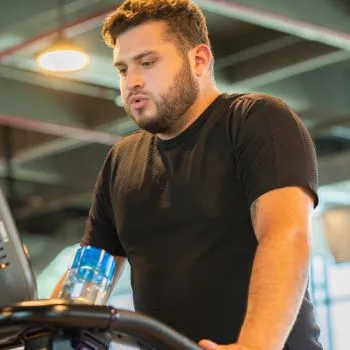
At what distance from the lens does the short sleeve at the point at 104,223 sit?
6.85 ft

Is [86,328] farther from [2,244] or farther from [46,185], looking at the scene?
[46,185]

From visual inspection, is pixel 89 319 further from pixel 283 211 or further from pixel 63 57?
pixel 63 57

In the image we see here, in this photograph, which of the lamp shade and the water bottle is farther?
the lamp shade

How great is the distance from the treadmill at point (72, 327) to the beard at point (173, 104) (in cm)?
61

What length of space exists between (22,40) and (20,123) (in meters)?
1.56

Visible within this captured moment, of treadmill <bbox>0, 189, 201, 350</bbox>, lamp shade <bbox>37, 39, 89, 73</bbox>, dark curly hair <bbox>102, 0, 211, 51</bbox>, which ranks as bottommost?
treadmill <bbox>0, 189, 201, 350</bbox>

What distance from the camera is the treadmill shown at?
111 cm

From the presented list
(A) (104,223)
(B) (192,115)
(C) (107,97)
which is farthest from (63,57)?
(B) (192,115)

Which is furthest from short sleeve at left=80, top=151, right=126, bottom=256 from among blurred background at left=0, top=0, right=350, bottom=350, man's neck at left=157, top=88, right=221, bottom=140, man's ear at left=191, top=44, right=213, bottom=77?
blurred background at left=0, top=0, right=350, bottom=350

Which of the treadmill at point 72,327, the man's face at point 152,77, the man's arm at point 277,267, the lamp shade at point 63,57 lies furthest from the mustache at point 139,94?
the lamp shade at point 63,57

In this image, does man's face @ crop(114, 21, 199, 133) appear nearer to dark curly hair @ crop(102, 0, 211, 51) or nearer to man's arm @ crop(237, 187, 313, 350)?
dark curly hair @ crop(102, 0, 211, 51)

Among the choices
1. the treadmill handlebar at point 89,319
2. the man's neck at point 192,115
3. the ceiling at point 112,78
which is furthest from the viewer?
the ceiling at point 112,78

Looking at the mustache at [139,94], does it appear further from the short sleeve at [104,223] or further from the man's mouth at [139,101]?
the short sleeve at [104,223]

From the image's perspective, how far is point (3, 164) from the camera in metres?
9.45
